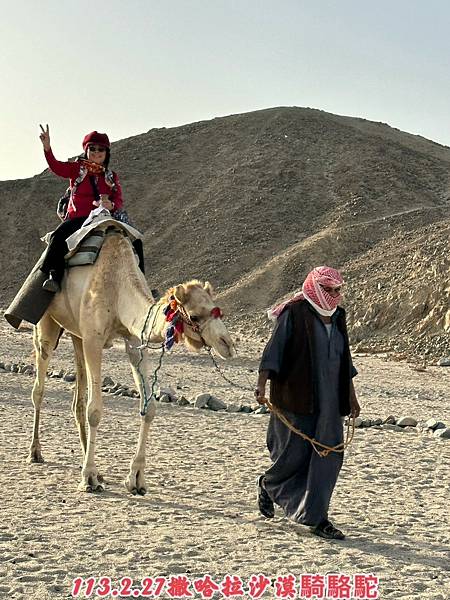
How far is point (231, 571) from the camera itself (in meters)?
5.35

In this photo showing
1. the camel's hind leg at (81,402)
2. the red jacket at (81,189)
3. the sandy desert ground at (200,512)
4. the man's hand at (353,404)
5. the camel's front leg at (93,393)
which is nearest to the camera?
the sandy desert ground at (200,512)

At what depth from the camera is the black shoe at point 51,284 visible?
845 centimetres

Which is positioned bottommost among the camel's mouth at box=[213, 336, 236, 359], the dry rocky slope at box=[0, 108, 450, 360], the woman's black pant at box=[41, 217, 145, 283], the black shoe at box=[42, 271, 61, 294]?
the camel's mouth at box=[213, 336, 236, 359]

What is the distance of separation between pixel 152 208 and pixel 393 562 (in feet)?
167

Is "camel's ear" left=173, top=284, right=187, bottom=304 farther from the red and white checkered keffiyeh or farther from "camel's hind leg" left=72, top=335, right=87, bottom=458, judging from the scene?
"camel's hind leg" left=72, top=335, right=87, bottom=458

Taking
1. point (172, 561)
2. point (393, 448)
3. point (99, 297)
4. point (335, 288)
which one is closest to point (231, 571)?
point (172, 561)

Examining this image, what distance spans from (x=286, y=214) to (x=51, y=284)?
4043 cm

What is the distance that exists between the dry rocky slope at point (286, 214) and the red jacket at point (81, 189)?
16.3m

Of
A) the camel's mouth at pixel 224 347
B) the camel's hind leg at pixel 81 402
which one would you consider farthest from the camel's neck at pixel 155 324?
the camel's hind leg at pixel 81 402

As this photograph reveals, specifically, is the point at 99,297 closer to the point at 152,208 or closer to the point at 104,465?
the point at 104,465

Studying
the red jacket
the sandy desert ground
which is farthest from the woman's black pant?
the sandy desert ground

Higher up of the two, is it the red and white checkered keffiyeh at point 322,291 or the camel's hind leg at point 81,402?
the red and white checkered keffiyeh at point 322,291

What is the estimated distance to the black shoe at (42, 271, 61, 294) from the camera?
332 inches

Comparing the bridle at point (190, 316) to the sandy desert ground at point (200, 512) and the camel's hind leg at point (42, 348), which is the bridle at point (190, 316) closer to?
the sandy desert ground at point (200, 512)
